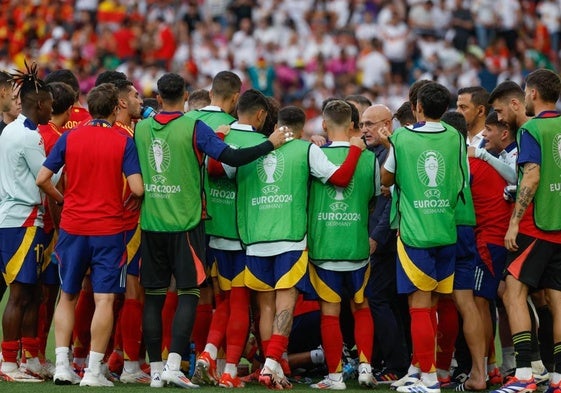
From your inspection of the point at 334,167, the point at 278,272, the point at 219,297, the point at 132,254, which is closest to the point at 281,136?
the point at 334,167

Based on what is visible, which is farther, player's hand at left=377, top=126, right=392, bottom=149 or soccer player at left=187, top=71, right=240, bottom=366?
soccer player at left=187, top=71, right=240, bottom=366

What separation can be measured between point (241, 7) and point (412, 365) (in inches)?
851

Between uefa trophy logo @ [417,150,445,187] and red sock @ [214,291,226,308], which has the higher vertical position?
uefa trophy logo @ [417,150,445,187]

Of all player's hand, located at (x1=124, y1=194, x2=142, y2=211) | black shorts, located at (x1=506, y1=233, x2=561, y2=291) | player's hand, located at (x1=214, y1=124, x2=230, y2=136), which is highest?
player's hand, located at (x1=214, y1=124, x2=230, y2=136)

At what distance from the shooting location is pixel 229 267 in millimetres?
10406

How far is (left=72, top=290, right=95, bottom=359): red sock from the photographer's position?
10.7 metres

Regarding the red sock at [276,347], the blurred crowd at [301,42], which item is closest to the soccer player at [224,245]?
the red sock at [276,347]

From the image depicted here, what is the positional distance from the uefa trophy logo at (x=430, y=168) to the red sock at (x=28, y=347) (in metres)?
3.71

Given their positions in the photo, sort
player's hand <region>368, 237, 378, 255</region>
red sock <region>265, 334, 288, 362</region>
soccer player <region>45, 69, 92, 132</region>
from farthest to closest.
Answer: soccer player <region>45, 69, 92, 132</region>
player's hand <region>368, 237, 378, 255</region>
red sock <region>265, 334, 288, 362</region>

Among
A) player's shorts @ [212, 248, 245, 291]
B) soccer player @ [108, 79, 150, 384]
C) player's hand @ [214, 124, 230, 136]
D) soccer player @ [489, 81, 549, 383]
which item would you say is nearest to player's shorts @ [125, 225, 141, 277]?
soccer player @ [108, 79, 150, 384]

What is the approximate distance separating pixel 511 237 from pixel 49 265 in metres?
4.12

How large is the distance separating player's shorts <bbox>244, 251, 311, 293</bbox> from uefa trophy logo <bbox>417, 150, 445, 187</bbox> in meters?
1.22

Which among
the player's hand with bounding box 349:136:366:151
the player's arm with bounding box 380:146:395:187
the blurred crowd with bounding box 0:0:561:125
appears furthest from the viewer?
the blurred crowd with bounding box 0:0:561:125

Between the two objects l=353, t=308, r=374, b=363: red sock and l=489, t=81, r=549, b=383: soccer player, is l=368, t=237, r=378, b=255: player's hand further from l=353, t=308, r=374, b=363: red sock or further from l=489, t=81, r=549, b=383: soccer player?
l=489, t=81, r=549, b=383: soccer player
